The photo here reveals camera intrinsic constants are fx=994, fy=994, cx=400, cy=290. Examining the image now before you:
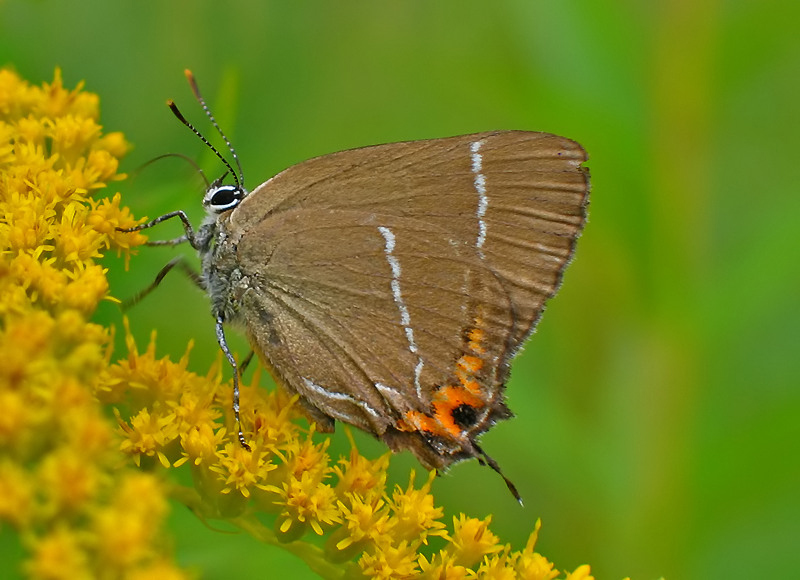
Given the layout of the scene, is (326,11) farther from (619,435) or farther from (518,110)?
(619,435)

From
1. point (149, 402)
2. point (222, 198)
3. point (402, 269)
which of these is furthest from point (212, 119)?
point (149, 402)

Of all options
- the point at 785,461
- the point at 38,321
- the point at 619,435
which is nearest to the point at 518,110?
the point at 619,435

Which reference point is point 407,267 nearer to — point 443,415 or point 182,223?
point 443,415

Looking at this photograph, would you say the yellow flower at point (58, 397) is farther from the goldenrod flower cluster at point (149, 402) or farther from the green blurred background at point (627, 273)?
the green blurred background at point (627, 273)

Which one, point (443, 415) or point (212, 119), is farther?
point (212, 119)

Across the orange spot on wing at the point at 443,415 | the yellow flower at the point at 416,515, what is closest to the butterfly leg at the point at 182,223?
the orange spot on wing at the point at 443,415
